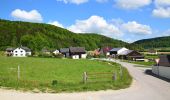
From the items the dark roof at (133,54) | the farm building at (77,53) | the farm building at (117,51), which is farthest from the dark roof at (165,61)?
the farm building at (117,51)

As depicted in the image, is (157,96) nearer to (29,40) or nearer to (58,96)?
(58,96)

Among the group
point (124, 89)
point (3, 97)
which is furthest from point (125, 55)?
point (3, 97)

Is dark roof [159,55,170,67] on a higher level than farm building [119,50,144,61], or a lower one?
lower

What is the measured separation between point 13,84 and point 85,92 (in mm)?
6334

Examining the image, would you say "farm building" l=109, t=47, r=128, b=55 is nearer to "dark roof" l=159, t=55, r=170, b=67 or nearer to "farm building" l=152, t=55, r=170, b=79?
"farm building" l=152, t=55, r=170, b=79

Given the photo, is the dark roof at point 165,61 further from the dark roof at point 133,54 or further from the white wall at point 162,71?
the dark roof at point 133,54

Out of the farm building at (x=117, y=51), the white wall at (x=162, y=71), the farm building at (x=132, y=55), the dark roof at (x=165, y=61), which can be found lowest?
the white wall at (x=162, y=71)

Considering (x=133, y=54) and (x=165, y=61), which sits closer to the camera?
(x=165, y=61)

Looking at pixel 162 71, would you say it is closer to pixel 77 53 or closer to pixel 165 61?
pixel 165 61

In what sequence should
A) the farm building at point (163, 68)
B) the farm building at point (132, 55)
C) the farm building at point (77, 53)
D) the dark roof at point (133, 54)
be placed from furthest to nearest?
1. the farm building at point (77, 53)
2. the dark roof at point (133, 54)
3. the farm building at point (132, 55)
4. the farm building at point (163, 68)

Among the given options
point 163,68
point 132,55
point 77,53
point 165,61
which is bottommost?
point 163,68

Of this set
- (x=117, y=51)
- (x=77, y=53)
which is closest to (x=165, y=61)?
(x=77, y=53)

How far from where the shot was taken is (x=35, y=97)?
19.3 meters

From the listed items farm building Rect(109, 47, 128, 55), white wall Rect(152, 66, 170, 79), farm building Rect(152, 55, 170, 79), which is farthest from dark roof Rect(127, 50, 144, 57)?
farm building Rect(152, 55, 170, 79)
